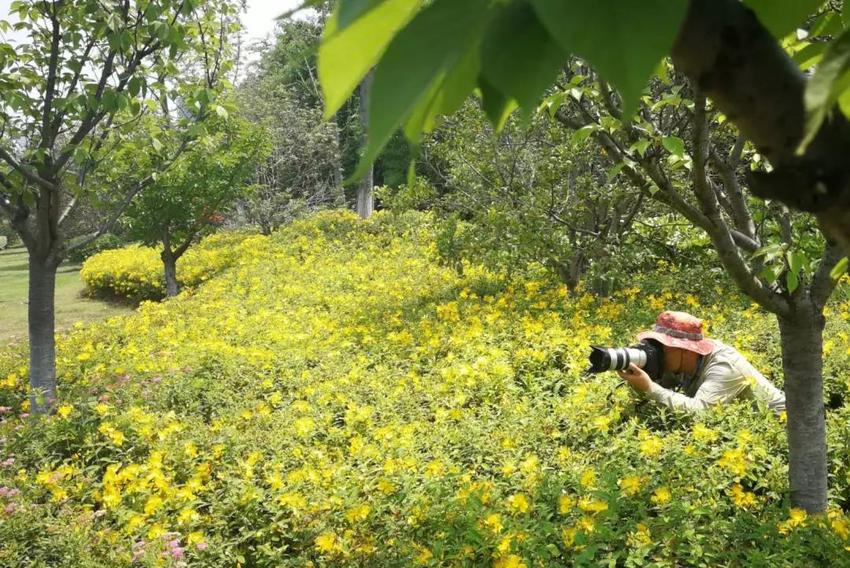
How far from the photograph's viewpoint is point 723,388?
3.55 meters

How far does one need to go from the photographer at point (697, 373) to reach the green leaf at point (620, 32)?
3399 mm

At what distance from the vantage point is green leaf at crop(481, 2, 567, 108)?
1.03ft

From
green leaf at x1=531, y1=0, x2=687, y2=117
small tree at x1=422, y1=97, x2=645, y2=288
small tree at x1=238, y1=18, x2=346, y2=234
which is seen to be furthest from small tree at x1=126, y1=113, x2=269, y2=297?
green leaf at x1=531, y1=0, x2=687, y2=117

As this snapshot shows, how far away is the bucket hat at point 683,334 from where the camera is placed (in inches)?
142

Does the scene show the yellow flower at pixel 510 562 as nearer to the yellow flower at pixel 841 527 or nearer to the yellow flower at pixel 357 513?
the yellow flower at pixel 357 513

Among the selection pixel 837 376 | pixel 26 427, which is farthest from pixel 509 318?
pixel 26 427

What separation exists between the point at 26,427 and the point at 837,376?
4.74 m

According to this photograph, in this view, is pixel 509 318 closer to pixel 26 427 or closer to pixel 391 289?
pixel 391 289

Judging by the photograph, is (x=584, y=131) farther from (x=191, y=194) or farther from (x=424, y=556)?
(x=191, y=194)

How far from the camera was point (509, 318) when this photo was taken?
18.4 feet

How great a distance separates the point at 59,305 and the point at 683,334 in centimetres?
1381

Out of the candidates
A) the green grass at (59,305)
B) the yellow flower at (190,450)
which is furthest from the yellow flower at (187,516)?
the green grass at (59,305)

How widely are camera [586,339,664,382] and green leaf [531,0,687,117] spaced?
10.6ft

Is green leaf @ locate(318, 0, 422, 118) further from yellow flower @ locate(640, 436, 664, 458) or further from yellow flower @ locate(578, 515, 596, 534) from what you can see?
yellow flower @ locate(640, 436, 664, 458)
